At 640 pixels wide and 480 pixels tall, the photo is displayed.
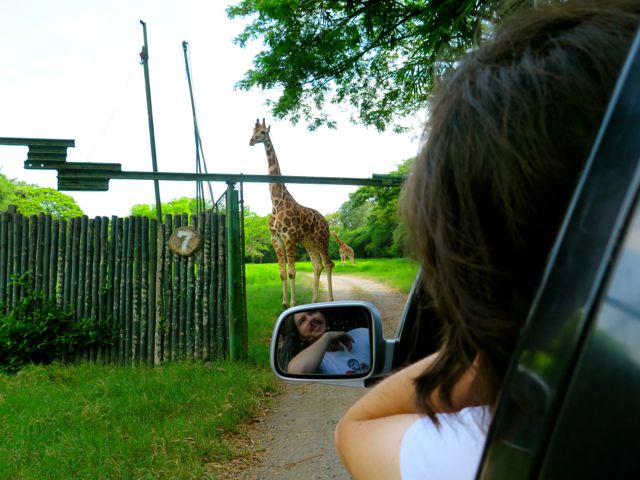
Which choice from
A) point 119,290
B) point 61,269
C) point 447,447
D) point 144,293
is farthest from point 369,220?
point 447,447

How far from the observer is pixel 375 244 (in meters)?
8.43

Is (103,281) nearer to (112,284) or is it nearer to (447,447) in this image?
(112,284)

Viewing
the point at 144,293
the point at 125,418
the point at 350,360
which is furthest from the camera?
the point at 144,293

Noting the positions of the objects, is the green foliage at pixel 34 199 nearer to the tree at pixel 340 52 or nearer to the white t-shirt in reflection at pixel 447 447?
the tree at pixel 340 52

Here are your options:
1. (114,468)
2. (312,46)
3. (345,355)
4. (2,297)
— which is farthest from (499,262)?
(312,46)

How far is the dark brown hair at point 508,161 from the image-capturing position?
0.58 metres

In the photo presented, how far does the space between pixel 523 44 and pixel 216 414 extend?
366 centimetres

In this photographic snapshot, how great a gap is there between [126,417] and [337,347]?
9.01 feet

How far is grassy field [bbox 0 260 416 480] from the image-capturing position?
119 inches

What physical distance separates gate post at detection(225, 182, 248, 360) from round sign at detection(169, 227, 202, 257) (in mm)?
312

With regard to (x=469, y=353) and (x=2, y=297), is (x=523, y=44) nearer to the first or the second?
(x=469, y=353)

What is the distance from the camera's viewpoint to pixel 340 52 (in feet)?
26.3

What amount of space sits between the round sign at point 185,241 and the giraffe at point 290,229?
6.81 ft

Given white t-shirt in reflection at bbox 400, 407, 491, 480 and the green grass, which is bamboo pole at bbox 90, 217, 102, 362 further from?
white t-shirt in reflection at bbox 400, 407, 491, 480
